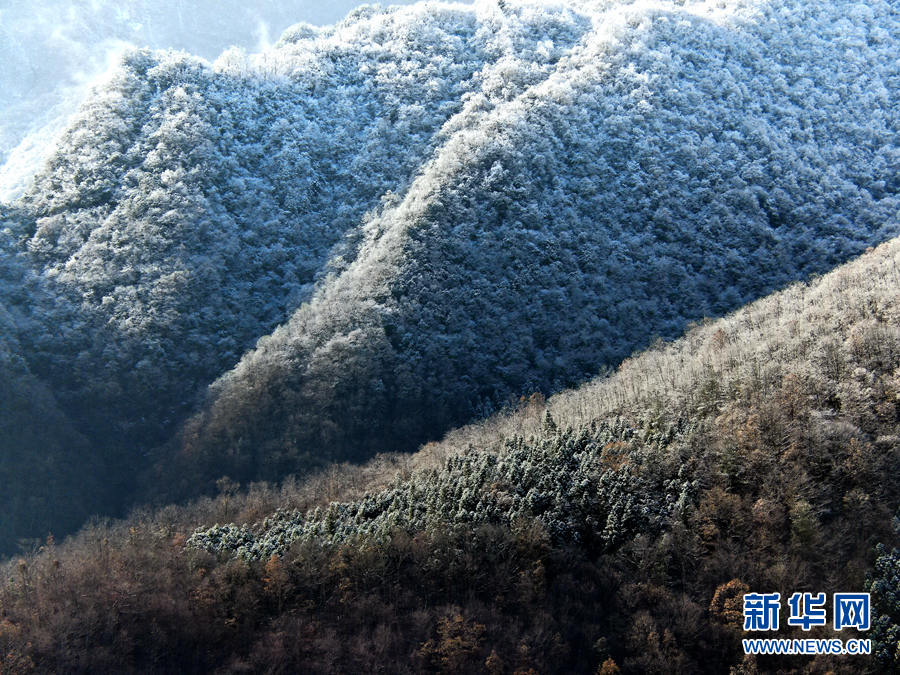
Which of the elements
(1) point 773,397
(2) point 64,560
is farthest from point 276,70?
(1) point 773,397

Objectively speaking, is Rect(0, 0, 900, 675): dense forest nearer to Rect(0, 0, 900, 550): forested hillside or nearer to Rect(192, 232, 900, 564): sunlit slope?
Rect(192, 232, 900, 564): sunlit slope

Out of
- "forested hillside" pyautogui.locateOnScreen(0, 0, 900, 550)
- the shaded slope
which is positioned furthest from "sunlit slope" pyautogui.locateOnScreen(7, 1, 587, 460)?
"forested hillside" pyautogui.locateOnScreen(0, 0, 900, 550)

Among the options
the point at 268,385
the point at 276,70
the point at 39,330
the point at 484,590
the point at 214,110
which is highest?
the point at 276,70

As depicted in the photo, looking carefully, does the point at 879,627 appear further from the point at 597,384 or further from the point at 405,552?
the point at 597,384

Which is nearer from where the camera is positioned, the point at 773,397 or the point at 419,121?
the point at 773,397

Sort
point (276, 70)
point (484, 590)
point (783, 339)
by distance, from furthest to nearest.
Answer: point (276, 70) → point (783, 339) → point (484, 590)
